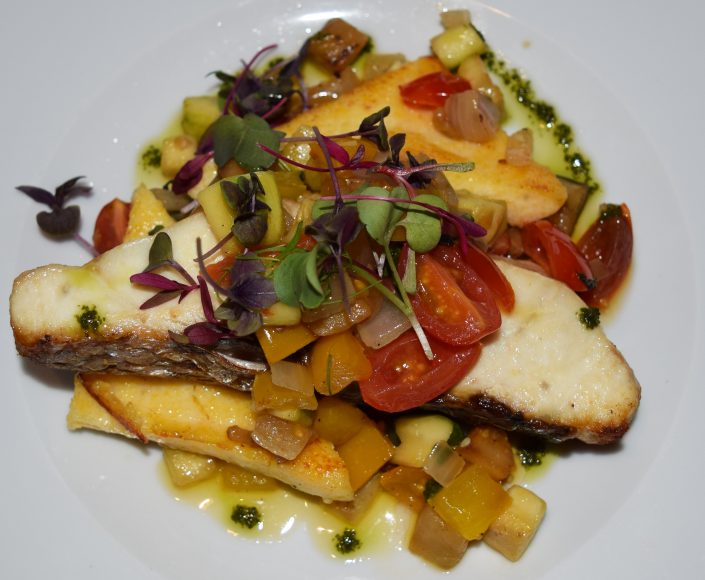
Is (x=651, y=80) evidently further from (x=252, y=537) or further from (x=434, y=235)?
(x=252, y=537)

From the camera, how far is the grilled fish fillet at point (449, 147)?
4496 mm

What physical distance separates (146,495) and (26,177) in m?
2.18

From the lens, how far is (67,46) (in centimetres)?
490

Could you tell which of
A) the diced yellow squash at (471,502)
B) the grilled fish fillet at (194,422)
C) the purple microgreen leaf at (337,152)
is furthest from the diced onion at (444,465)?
the purple microgreen leaf at (337,152)

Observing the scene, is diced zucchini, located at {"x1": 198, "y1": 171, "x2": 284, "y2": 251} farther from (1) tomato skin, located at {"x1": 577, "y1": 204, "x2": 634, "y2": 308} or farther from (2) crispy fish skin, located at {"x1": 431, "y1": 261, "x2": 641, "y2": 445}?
(1) tomato skin, located at {"x1": 577, "y1": 204, "x2": 634, "y2": 308}

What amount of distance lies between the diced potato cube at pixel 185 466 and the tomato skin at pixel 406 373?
1.29 metres

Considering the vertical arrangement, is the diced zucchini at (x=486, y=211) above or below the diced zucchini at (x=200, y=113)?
below

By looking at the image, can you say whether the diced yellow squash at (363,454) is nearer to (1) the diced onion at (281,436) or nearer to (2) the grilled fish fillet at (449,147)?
(1) the diced onion at (281,436)

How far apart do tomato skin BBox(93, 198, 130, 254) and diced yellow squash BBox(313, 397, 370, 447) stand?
1.74 metres

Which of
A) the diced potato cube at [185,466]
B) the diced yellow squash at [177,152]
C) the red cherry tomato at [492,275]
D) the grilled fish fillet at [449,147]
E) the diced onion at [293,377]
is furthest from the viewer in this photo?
the diced yellow squash at [177,152]

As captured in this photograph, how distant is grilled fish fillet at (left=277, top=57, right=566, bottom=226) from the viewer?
4.50m

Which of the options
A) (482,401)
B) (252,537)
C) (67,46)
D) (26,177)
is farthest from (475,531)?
(67,46)

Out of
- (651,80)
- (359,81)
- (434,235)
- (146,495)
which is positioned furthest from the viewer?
(359,81)

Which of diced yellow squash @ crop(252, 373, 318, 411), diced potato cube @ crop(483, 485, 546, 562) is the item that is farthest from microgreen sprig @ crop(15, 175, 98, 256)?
diced potato cube @ crop(483, 485, 546, 562)
